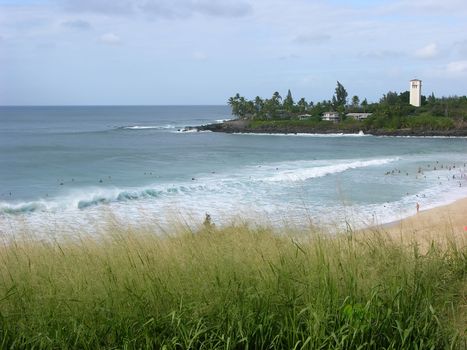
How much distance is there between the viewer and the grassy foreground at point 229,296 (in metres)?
3.65

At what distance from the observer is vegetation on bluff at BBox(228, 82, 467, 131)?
90.6 metres

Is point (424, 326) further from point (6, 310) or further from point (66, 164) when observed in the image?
point (66, 164)

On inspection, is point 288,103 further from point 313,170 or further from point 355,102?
point 313,170

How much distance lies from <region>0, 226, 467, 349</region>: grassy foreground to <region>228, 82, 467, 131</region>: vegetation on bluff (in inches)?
3437

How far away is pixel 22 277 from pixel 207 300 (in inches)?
62.2

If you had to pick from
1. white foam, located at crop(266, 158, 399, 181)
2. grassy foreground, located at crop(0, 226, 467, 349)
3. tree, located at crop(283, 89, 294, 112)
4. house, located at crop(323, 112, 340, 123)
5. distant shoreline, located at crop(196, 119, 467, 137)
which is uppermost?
tree, located at crop(283, 89, 294, 112)

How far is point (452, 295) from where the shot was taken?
14.6 feet

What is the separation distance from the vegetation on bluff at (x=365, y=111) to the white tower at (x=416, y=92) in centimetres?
219

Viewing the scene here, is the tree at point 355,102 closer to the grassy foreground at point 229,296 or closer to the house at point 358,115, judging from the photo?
the house at point 358,115

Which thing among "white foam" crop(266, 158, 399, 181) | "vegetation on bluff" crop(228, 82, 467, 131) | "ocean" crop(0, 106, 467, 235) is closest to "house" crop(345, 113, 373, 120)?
"vegetation on bluff" crop(228, 82, 467, 131)

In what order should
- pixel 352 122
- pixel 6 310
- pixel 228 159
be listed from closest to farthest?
1. pixel 6 310
2. pixel 228 159
3. pixel 352 122

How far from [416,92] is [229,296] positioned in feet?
399

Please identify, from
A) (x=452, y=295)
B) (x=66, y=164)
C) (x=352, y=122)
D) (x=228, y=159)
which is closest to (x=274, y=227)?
(x=452, y=295)

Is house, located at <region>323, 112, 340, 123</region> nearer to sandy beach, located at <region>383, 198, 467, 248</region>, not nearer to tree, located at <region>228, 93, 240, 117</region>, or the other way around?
tree, located at <region>228, 93, 240, 117</region>
